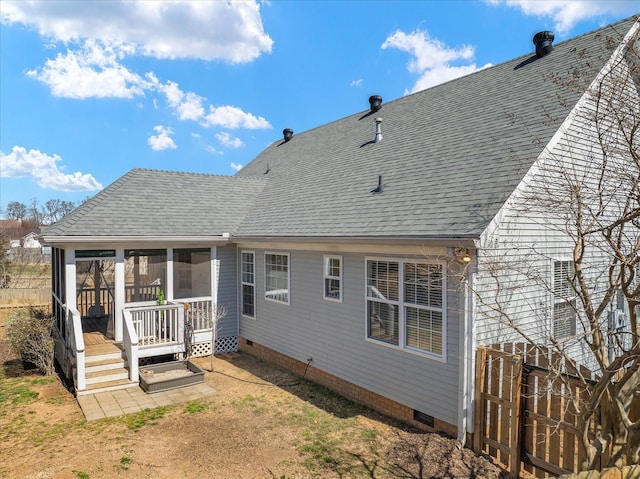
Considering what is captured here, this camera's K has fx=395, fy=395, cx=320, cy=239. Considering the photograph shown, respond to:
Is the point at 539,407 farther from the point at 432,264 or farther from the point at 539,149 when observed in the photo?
the point at 539,149

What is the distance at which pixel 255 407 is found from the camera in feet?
25.2

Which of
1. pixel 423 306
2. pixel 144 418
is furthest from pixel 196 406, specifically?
pixel 423 306

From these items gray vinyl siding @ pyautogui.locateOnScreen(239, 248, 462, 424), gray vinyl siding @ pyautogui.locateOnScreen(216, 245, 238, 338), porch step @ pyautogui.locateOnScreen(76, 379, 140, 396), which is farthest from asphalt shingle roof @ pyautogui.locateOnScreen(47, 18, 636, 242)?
porch step @ pyautogui.locateOnScreen(76, 379, 140, 396)

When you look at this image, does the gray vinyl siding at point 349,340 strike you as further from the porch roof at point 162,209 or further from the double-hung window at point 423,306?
the porch roof at point 162,209

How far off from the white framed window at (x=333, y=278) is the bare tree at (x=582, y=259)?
3057mm

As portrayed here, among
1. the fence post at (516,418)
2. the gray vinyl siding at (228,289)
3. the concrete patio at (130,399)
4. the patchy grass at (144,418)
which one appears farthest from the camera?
the gray vinyl siding at (228,289)

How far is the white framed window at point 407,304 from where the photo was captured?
633 cm

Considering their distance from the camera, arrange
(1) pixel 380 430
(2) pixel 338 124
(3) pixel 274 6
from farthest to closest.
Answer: (2) pixel 338 124, (3) pixel 274 6, (1) pixel 380 430

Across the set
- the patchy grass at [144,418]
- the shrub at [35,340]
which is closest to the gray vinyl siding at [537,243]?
the patchy grass at [144,418]

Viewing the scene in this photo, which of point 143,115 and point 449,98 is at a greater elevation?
point 143,115

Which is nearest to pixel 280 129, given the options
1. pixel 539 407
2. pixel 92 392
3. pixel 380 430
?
pixel 92 392

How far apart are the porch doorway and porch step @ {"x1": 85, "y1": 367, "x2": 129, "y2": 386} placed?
2.11m

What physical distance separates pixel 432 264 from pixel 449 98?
6.10 meters

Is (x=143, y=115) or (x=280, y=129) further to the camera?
(x=143, y=115)
